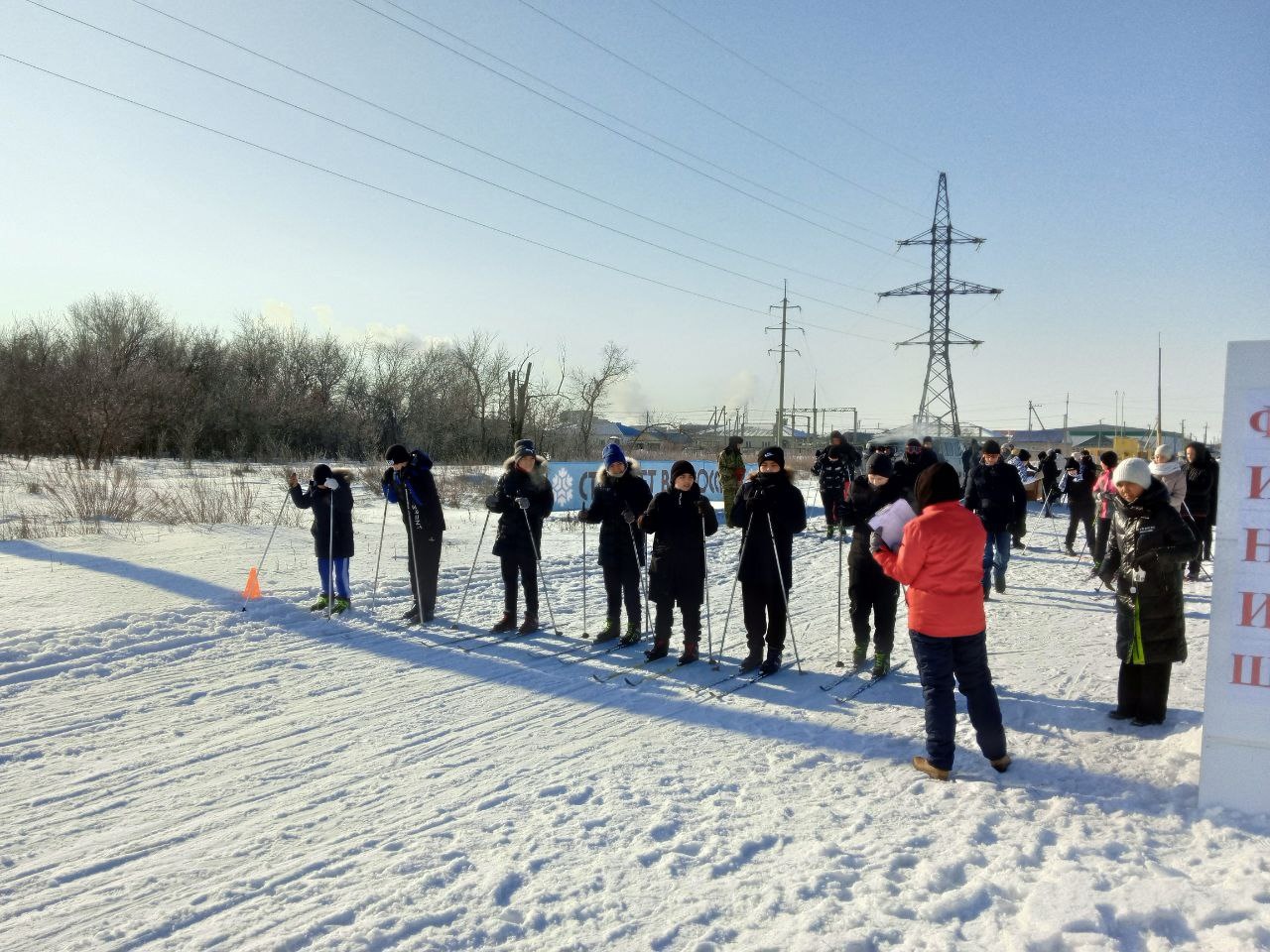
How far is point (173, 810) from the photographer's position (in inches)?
168

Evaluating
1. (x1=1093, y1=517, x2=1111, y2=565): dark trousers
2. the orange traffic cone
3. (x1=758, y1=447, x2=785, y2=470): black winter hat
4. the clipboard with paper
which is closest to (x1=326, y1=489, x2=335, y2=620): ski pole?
the orange traffic cone

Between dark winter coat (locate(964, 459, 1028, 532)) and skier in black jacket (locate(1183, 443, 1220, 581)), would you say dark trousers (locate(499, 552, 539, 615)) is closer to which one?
dark winter coat (locate(964, 459, 1028, 532))

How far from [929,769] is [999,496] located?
612 cm

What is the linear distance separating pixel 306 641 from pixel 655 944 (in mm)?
5677

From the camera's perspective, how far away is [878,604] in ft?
22.8

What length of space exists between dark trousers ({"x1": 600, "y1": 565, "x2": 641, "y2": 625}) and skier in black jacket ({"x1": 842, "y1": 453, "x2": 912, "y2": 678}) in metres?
2.12

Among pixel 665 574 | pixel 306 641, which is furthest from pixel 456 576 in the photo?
pixel 665 574

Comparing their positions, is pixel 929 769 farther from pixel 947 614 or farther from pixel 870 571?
pixel 870 571

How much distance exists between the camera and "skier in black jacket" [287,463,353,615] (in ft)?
29.3

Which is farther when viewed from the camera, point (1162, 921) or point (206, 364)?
point (206, 364)

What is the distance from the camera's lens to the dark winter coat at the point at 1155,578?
5270 millimetres

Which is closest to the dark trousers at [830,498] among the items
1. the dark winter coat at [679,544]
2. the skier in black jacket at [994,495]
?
the skier in black jacket at [994,495]

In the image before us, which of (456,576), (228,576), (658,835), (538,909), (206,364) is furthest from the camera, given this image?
(206,364)

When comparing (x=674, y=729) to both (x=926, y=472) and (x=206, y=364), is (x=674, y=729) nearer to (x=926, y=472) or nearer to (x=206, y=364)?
(x=926, y=472)
